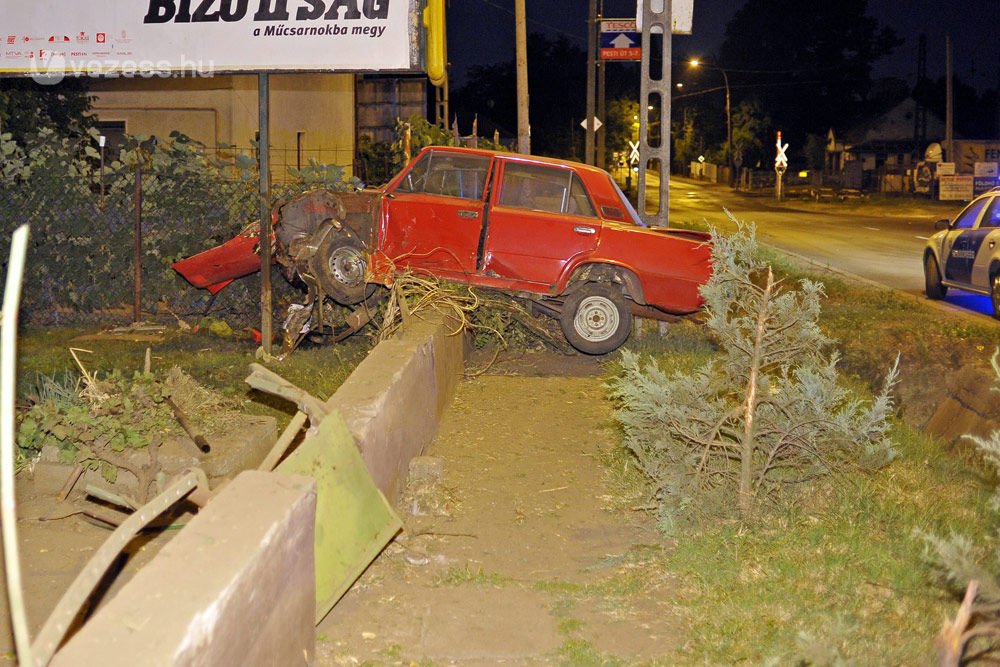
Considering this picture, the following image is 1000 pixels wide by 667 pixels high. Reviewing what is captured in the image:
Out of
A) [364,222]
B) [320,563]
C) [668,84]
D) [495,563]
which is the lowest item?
[495,563]

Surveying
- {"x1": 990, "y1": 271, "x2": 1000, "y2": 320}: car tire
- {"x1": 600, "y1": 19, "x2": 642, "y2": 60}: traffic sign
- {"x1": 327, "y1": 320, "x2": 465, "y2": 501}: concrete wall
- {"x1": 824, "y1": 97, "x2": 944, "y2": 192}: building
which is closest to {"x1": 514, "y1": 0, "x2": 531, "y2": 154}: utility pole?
{"x1": 600, "y1": 19, "x2": 642, "y2": 60}: traffic sign

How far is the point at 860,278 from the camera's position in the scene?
18656 millimetres

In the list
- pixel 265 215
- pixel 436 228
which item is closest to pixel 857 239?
pixel 436 228

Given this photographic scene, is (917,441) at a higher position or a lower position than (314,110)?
lower

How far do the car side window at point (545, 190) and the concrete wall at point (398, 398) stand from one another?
2.57m

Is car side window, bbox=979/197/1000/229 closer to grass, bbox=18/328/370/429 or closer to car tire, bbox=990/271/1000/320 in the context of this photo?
car tire, bbox=990/271/1000/320

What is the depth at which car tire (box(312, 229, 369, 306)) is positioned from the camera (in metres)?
10.6

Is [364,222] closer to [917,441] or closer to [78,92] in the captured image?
[917,441]

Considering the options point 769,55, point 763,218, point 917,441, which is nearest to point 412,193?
point 917,441

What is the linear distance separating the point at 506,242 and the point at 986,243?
759cm

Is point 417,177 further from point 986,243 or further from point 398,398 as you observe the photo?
point 986,243

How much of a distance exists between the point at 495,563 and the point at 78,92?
1549cm

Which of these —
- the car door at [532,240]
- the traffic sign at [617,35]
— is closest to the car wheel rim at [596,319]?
the car door at [532,240]

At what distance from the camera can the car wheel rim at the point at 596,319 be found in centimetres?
1083
